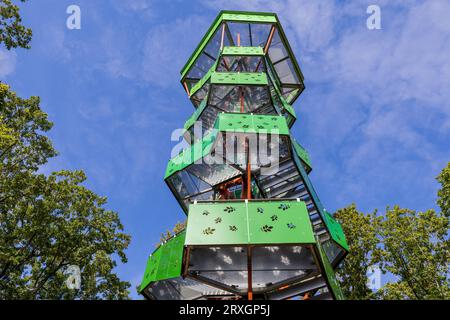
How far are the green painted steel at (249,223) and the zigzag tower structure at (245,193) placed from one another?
1.1 inches

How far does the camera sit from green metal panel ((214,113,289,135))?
14.9 metres

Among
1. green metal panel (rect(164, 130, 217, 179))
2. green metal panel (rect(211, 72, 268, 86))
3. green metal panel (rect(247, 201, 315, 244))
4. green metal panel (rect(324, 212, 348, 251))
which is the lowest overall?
green metal panel (rect(247, 201, 315, 244))

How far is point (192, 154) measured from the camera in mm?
16062

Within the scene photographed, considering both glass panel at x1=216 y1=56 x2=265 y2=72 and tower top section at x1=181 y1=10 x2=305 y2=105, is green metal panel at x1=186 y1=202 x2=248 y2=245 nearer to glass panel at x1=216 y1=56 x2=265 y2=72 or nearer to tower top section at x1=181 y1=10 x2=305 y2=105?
glass panel at x1=216 y1=56 x2=265 y2=72

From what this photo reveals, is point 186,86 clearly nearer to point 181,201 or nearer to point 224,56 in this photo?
point 224,56

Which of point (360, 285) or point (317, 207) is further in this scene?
point (360, 285)

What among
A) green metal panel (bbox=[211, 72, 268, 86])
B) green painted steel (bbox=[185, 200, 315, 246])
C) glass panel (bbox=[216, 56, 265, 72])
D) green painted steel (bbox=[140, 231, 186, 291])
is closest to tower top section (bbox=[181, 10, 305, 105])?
glass panel (bbox=[216, 56, 265, 72])

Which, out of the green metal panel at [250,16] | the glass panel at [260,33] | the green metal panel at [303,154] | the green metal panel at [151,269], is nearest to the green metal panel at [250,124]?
the green metal panel at [303,154]

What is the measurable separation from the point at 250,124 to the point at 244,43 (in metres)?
10.1

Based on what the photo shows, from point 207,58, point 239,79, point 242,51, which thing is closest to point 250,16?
point 207,58

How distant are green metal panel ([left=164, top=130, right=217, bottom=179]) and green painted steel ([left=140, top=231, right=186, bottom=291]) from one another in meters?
3.51

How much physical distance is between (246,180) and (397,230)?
12183 mm
